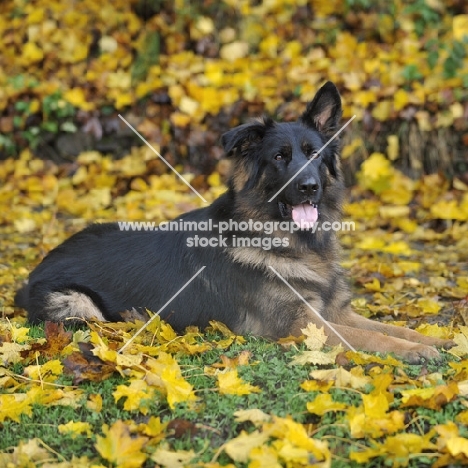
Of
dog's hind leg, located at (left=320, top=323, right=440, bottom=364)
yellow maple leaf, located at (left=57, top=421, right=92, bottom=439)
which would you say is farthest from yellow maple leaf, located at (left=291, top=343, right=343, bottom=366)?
yellow maple leaf, located at (left=57, top=421, right=92, bottom=439)

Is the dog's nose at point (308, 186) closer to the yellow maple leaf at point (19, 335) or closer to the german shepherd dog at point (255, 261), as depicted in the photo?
the german shepherd dog at point (255, 261)

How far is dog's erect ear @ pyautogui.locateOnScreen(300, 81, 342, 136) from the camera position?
16.5 feet

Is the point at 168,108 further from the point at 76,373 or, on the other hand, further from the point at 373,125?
the point at 76,373

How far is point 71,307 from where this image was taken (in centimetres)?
512

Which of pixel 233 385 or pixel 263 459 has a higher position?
pixel 233 385

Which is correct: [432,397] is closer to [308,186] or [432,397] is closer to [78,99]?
[308,186]

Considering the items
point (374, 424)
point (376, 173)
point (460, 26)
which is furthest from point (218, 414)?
point (460, 26)

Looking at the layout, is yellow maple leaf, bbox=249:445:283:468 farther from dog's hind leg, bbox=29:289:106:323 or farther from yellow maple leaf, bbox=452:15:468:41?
yellow maple leaf, bbox=452:15:468:41

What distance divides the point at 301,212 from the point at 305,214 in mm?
36

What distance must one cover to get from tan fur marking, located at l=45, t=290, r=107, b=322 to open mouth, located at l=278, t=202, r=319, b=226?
1.55 metres

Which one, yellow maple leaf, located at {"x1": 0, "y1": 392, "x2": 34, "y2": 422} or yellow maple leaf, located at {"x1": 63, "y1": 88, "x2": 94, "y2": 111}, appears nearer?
yellow maple leaf, located at {"x1": 0, "y1": 392, "x2": 34, "y2": 422}

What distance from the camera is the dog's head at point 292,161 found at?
188 inches

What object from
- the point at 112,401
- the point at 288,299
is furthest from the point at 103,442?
the point at 288,299

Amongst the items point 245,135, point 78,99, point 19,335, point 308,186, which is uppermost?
point 78,99
